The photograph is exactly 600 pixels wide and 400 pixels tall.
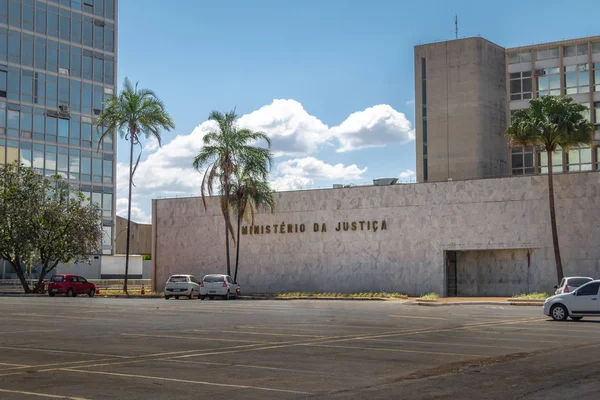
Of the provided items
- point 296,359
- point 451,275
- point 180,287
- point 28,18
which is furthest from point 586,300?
point 28,18

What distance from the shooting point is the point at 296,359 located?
14.9 metres

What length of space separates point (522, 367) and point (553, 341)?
17.6 feet

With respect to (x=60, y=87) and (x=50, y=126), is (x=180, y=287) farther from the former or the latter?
(x=60, y=87)

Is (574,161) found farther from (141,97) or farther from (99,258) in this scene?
(99,258)

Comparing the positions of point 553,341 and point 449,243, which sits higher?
point 449,243

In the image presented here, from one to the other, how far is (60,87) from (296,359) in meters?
63.5

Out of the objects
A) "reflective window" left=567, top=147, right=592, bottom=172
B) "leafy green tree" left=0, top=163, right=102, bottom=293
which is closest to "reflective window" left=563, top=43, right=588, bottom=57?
"reflective window" left=567, top=147, right=592, bottom=172

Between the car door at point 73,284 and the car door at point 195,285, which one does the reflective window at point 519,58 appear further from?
the car door at point 73,284

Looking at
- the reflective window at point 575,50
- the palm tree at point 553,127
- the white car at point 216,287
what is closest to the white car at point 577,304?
the palm tree at point 553,127

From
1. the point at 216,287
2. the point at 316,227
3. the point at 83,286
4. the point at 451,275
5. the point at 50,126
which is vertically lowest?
the point at 83,286

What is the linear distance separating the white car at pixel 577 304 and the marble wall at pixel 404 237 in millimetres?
18102

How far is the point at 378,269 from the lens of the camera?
162ft

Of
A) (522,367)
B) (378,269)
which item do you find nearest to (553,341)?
(522,367)

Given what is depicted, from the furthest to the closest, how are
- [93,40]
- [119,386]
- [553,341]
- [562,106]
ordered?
[93,40], [562,106], [553,341], [119,386]
